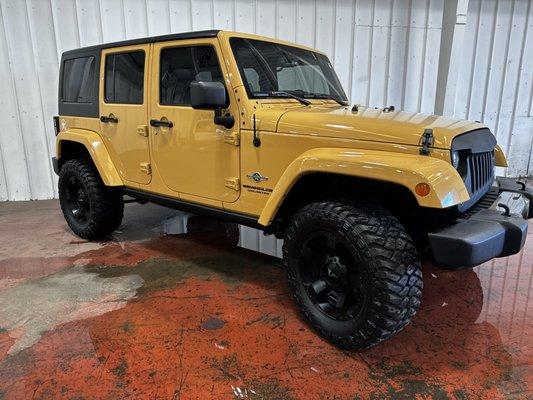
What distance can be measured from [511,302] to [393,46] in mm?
4397

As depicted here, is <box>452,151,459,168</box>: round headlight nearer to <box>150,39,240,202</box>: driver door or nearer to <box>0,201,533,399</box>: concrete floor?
<box>0,201,533,399</box>: concrete floor

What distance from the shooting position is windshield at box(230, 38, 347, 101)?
2.47 metres

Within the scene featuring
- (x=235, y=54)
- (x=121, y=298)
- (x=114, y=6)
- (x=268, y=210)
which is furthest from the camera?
(x=114, y=6)

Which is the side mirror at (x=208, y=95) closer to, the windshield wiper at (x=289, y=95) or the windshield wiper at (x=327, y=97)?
the windshield wiper at (x=289, y=95)

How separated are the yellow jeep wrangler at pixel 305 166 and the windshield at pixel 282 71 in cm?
1

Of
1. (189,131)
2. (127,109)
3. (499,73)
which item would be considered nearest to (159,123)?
(189,131)

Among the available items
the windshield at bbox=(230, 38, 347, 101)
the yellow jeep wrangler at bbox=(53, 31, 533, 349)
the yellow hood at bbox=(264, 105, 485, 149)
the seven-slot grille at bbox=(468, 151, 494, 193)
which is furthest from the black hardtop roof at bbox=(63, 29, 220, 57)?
the seven-slot grille at bbox=(468, 151, 494, 193)

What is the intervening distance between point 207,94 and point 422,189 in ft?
4.19

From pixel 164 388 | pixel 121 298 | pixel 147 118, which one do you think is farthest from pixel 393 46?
pixel 164 388

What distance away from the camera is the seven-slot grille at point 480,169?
2.02 meters

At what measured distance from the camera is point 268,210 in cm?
224

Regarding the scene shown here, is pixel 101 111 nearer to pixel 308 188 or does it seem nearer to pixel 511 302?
pixel 308 188

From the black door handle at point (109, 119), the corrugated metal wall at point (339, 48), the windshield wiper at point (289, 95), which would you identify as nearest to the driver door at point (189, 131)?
the windshield wiper at point (289, 95)

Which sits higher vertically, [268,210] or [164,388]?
[268,210]
